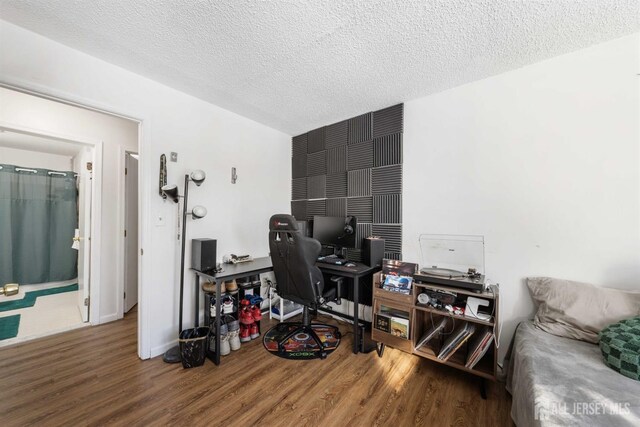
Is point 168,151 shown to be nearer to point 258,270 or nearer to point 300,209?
point 258,270

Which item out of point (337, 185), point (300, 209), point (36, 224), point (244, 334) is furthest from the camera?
point (36, 224)

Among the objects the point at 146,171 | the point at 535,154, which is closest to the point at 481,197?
the point at 535,154

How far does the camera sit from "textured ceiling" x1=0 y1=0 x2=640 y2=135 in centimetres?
135

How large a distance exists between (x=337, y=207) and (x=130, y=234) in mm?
2814

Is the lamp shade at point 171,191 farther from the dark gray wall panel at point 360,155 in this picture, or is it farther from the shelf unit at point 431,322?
the shelf unit at point 431,322

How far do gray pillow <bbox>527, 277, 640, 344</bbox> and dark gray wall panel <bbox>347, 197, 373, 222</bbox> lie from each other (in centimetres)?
159

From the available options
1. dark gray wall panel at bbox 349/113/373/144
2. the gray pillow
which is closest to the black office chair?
dark gray wall panel at bbox 349/113/373/144

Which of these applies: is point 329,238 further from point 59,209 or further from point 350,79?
point 59,209

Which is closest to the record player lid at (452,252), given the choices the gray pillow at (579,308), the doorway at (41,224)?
the gray pillow at (579,308)

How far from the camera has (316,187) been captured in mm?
3287

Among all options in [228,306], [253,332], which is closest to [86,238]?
[228,306]

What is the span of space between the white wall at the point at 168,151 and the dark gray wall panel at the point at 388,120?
4.83 feet

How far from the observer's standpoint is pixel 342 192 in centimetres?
301

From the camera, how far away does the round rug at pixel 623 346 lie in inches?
43.9
